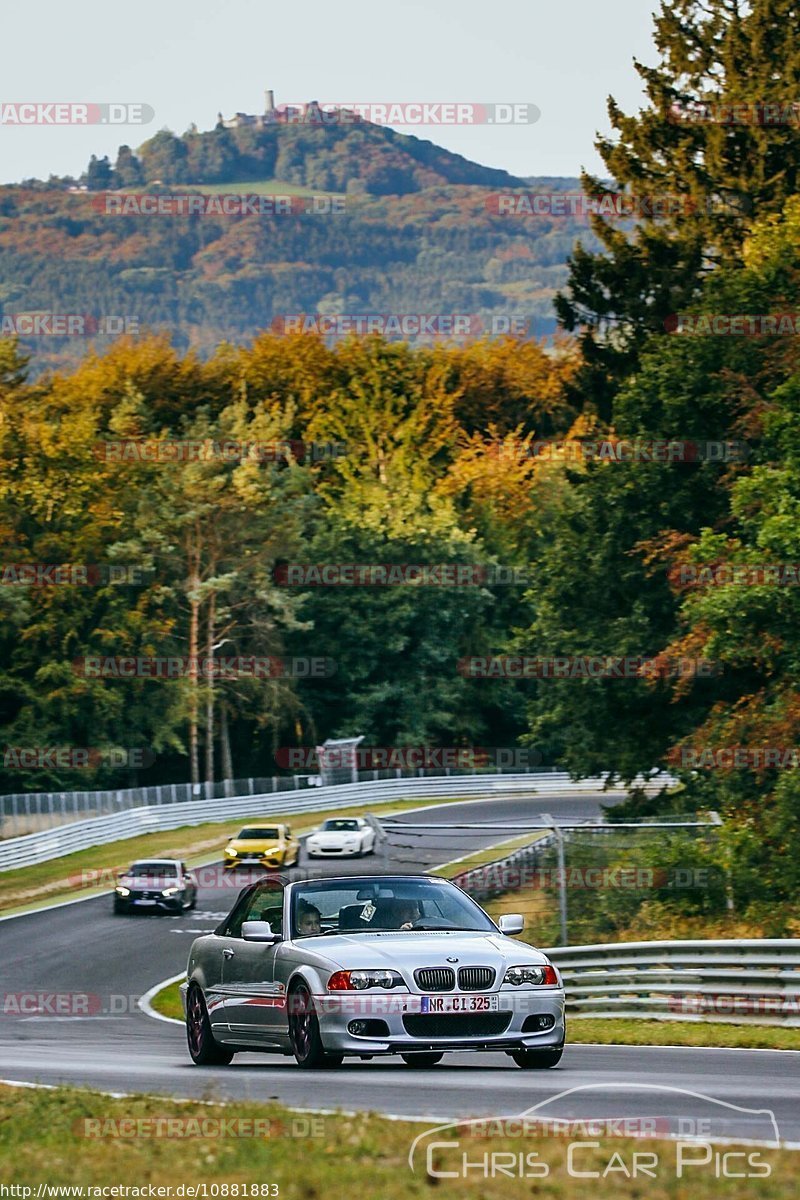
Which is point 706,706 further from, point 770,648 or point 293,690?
point 293,690

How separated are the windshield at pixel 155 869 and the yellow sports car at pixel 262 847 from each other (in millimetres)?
6709

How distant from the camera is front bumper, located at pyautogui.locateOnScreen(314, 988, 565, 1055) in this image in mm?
12297

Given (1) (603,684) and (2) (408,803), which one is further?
(2) (408,803)

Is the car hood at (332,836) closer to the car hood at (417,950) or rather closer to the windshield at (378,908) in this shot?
the windshield at (378,908)

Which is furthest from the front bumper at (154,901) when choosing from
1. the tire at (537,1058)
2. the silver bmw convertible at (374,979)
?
the tire at (537,1058)

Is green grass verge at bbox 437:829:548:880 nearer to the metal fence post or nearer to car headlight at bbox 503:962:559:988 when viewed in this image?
the metal fence post

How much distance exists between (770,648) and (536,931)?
8.01 meters

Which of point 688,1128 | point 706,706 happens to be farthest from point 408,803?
point 688,1128

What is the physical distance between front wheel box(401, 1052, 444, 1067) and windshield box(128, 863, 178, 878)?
99.2 ft

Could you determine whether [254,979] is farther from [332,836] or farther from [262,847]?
[332,836]

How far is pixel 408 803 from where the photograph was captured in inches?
3110

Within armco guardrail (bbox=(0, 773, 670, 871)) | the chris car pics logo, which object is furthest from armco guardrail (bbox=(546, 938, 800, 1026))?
armco guardrail (bbox=(0, 773, 670, 871))

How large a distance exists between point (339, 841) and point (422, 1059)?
135ft

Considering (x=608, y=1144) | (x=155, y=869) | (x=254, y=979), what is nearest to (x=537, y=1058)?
(x=254, y=979)
